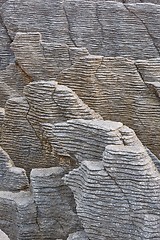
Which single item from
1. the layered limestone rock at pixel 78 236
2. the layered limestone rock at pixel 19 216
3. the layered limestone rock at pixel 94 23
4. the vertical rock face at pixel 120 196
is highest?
the layered limestone rock at pixel 94 23

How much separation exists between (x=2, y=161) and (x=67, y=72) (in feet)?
4.80

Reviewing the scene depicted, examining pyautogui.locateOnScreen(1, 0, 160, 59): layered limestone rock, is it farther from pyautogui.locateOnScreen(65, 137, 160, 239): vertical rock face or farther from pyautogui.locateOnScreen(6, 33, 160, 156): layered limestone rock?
pyautogui.locateOnScreen(65, 137, 160, 239): vertical rock face

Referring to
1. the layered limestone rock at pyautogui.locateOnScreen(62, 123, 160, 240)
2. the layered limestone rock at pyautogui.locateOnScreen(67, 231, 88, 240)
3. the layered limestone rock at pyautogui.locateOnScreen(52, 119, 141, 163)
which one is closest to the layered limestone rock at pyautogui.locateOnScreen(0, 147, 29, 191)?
the layered limestone rock at pyautogui.locateOnScreen(52, 119, 141, 163)

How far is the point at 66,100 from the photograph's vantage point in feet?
19.4

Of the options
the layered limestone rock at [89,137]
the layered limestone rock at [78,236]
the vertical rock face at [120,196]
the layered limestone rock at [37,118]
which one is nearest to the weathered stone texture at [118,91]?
the layered limestone rock at [37,118]

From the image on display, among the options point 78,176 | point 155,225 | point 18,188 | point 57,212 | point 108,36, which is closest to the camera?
point 155,225

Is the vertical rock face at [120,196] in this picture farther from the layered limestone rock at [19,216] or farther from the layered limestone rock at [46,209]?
the layered limestone rock at [19,216]

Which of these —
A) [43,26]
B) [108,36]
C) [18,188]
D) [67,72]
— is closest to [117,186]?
[18,188]

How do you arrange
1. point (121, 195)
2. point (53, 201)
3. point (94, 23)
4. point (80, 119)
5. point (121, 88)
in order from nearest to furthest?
point (121, 195) → point (80, 119) → point (53, 201) → point (121, 88) → point (94, 23)

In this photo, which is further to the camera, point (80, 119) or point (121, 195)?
point (80, 119)

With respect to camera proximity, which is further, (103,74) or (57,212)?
(103,74)

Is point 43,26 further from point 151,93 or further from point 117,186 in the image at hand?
point 117,186

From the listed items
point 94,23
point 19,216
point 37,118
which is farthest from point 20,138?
point 94,23

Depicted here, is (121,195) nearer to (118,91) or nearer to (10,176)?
(10,176)
